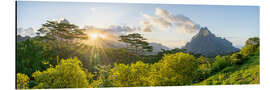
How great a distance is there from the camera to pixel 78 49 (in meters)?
7.50

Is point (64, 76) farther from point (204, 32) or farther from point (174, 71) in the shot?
point (204, 32)

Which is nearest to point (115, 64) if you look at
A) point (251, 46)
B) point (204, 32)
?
point (204, 32)

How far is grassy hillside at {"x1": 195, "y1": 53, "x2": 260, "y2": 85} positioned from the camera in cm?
796

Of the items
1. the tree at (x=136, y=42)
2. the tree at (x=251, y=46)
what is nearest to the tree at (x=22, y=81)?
the tree at (x=136, y=42)

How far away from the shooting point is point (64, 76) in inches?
283

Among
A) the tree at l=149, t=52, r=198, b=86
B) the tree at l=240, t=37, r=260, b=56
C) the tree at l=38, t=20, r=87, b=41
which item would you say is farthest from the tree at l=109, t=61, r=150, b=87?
the tree at l=240, t=37, r=260, b=56

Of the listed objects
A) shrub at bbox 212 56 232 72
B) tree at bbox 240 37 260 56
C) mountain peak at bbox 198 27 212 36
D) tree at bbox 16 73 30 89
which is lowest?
tree at bbox 16 73 30 89

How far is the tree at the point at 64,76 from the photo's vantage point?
23.1 ft

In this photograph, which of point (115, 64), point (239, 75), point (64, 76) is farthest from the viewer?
point (239, 75)

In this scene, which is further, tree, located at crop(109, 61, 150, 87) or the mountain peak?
the mountain peak

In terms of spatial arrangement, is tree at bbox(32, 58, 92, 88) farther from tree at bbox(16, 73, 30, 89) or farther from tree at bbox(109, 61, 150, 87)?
tree at bbox(109, 61, 150, 87)

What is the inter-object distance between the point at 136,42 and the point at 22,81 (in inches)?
116

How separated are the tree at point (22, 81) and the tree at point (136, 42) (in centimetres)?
249
